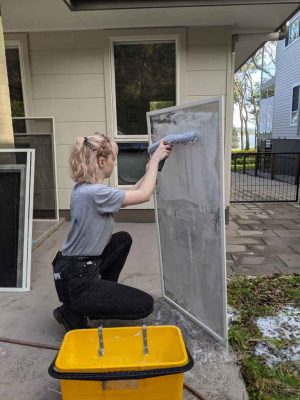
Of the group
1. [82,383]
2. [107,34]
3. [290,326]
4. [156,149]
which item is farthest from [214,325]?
[107,34]

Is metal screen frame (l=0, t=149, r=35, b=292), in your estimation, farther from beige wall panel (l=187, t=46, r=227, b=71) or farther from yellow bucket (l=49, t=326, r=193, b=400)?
beige wall panel (l=187, t=46, r=227, b=71)

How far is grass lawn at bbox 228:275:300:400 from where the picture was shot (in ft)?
6.27

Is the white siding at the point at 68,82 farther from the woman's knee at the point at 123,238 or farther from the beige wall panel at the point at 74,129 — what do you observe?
the woman's knee at the point at 123,238

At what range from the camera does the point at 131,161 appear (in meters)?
5.20

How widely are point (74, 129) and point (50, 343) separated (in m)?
3.43

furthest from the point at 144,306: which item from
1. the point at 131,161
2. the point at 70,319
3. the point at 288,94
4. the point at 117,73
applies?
the point at 288,94

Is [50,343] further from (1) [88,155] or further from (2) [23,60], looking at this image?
(2) [23,60]

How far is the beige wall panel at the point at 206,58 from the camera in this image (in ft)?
15.7

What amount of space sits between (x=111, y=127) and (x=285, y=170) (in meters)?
8.97

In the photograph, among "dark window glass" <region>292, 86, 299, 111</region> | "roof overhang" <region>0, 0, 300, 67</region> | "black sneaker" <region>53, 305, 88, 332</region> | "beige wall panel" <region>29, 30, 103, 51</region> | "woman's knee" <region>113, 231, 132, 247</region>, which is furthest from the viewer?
"dark window glass" <region>292, 86, 299, 111</region>

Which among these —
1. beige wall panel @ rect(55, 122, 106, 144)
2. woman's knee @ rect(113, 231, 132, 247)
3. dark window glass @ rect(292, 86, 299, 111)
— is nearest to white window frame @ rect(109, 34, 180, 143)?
beige wall panel @ rect(55, 122, 106, 144)

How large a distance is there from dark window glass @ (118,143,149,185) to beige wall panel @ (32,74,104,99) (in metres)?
0.83

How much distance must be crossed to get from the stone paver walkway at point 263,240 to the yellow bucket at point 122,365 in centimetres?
184

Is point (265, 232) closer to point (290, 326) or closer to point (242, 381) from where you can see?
point (290, 326)
